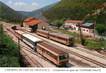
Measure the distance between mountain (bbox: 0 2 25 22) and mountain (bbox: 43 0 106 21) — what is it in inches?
24.0

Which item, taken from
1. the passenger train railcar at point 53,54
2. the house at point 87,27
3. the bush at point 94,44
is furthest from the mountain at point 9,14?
the bush at point 94,44

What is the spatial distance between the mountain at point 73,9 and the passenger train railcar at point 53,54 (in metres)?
0.85

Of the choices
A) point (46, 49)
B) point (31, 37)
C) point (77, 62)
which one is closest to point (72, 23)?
point (77, 62)

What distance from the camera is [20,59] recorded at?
19.1ft

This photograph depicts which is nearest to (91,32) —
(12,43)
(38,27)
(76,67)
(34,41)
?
(76,67)

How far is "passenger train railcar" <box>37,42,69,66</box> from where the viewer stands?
566 cm

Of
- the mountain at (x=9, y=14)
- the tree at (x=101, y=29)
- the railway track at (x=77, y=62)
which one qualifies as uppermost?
the mountain at (x=9, y=14)

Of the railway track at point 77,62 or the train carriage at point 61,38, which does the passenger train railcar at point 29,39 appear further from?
the railway track at point 77,62

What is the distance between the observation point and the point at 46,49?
6289 millimetres

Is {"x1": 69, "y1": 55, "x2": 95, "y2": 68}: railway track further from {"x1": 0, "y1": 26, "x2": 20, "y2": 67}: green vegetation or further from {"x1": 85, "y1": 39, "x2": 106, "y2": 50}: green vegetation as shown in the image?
{"x1": 0, "y1": 26, "x2": 20, "y2": 67}: green vegetation

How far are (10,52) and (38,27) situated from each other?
958mm

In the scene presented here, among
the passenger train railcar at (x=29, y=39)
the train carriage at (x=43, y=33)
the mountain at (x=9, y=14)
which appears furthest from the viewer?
the passenger train railcar at (x=29, y=39)

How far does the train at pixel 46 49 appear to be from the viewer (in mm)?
5693

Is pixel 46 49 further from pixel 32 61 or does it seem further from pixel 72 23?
pixel 72 23
